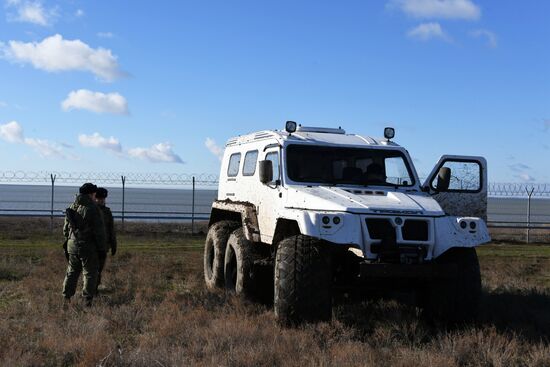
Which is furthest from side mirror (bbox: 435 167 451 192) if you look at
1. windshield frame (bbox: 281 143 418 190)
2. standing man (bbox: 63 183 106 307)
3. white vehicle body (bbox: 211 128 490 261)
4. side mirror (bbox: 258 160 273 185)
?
standing man (bbox: 63 183 106 307)

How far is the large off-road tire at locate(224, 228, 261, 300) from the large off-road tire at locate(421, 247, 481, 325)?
7.88 ft

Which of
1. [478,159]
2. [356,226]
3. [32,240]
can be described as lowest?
[32,240]

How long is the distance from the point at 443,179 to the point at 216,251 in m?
3.77

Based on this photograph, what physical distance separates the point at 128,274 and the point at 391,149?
18.1ft

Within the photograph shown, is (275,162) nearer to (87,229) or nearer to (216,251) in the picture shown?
(216,251)

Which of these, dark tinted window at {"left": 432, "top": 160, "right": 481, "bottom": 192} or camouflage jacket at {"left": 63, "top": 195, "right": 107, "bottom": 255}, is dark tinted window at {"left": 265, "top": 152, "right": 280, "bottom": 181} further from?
camouflage jacket at {"left": 63, "top": 195, "right": 107, "bottom": 255}

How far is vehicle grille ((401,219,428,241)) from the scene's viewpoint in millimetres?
7445

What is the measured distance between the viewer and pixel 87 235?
29.7 feet

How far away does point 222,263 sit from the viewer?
1052cm

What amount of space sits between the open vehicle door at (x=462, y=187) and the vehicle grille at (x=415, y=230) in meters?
1.48

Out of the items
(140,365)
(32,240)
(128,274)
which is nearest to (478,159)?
(140,365)

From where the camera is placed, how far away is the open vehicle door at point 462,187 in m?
8.99

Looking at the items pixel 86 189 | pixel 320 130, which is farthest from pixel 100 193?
pixel 320 130

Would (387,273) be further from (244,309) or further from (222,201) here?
(222,201)
